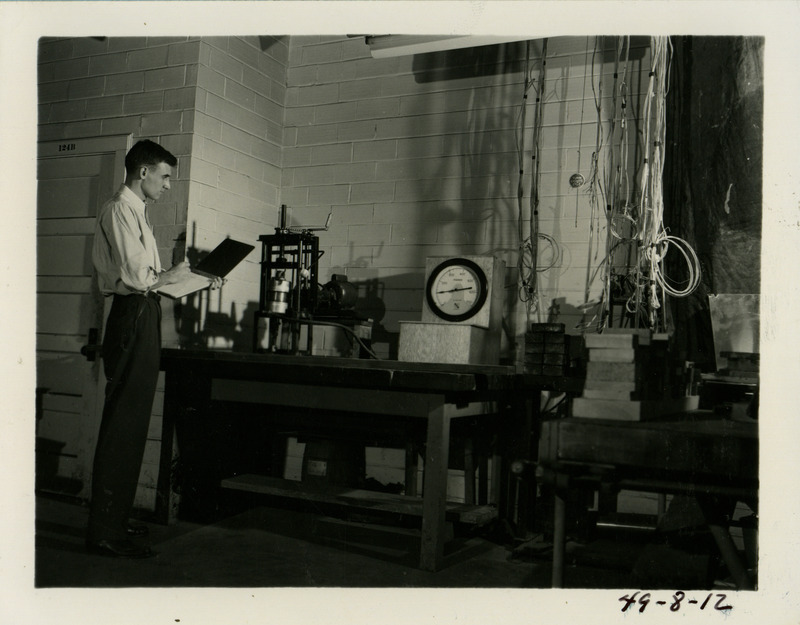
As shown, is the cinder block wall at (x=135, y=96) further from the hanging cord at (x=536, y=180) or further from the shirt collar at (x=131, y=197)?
the hanging cord at (x=536, y=180)

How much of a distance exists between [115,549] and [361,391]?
1.26 meters

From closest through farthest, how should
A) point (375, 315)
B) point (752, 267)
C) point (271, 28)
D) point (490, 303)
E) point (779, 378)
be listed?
1. point (779, 378)
2. point (271, 28)
3. point (752, 267)
4. point (490, 303)
5. point (375, 315)

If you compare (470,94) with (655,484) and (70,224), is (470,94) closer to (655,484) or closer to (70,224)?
(70,224)

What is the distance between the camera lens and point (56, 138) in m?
4.40

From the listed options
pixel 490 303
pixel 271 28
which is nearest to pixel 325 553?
pixel 490 303

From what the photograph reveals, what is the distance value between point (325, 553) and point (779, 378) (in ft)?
7.08

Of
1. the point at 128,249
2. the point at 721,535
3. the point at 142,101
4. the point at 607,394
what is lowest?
the point at 721,535

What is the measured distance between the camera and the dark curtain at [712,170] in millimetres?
3400

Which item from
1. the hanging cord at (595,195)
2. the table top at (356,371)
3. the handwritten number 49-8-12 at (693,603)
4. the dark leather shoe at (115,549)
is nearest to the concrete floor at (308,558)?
the dark leather shoe at (115,549)

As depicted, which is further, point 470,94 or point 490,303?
point 470,94

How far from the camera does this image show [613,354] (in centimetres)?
208

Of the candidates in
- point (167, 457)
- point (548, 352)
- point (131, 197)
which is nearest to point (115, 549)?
point (167, 457)

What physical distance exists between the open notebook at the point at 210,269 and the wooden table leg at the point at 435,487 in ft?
3.96

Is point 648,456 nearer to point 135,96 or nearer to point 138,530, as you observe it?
point 138,530
